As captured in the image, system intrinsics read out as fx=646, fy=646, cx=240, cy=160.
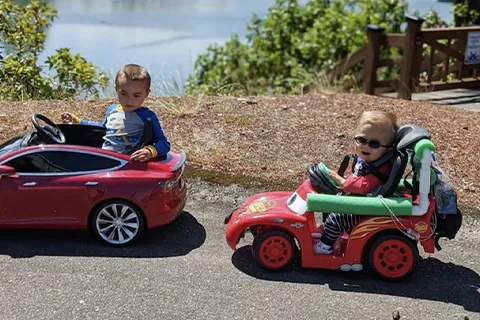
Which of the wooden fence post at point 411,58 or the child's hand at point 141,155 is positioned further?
the wooden fence post at point 411,58

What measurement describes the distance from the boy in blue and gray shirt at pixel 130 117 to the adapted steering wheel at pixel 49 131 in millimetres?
365

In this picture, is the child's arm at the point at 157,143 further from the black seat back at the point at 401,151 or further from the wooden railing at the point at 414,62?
the wooden railing at the point at 414,62

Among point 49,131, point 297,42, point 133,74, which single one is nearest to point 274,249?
point 133,74

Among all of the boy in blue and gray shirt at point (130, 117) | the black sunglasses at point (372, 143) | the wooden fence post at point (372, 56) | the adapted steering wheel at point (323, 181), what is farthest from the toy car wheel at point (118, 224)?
the wooden fence post at point (372, 56)

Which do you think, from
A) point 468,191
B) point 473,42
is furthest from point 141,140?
point 473,42

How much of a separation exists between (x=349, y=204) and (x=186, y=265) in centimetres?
131

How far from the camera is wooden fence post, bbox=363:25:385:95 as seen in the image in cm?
1123

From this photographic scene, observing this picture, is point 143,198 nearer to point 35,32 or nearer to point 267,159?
point 267,159

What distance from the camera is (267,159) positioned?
702cm

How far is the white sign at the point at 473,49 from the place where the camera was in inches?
441

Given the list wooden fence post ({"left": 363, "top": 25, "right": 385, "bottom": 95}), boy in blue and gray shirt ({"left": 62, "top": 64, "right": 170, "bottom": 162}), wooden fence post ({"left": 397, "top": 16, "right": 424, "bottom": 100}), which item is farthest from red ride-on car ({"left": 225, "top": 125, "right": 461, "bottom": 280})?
wooden fence post ({"left": 363, "top": 25, "right": 385, "bottom": 95})

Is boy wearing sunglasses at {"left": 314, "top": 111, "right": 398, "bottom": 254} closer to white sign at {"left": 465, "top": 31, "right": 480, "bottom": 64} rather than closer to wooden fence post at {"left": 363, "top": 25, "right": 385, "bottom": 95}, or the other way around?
wooden fence post at {"left": 363, "top": 25, "right": 385, "bottom": 95}

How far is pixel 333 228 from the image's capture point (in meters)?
4.75

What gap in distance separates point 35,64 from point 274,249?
6784 millimetres
